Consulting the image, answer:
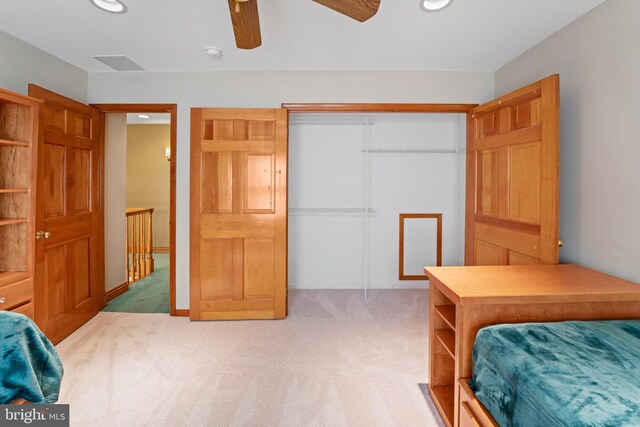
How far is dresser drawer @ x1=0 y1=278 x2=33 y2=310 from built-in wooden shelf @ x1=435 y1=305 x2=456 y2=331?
8.74ft

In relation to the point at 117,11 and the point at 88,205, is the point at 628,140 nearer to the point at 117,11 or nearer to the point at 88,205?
the point at 117,11

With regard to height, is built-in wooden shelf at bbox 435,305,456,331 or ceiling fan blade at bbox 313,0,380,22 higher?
ceiling fan blade at bbox 313,0,380,22

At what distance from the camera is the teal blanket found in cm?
137

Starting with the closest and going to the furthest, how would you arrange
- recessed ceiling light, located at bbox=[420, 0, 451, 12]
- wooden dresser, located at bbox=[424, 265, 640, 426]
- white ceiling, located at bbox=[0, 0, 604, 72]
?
1. wooden dresser, located at bbox=[424, 265, 640, 426]
2. recessed ceiling light, located at bbox=[420, 0, 451, 12]
3. white ceiling, located at bbox=[0, 0, 604, 72]

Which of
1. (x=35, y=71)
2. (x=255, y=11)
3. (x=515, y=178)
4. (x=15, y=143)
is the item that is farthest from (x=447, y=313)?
(x=35, y=71)

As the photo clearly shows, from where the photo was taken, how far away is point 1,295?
206 cm

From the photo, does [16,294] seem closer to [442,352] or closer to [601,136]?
[442,352]

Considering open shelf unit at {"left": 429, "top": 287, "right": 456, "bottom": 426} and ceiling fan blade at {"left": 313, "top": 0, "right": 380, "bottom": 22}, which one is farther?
open shelf unit at {"left": 429, "top": 287, "right": 456, "bottom": 426}

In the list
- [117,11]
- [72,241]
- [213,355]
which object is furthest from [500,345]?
[72,241]

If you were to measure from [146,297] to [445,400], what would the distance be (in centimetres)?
347

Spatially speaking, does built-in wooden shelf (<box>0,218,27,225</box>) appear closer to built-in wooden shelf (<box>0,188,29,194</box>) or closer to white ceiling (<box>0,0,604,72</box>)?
built-in wooden shelf (<box>0,188,29,194</box>)

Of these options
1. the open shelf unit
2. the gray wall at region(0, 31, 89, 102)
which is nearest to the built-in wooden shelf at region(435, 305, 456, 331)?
the open shelf unit

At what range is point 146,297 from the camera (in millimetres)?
3979

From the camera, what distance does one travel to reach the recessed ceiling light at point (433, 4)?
6.78ft
